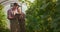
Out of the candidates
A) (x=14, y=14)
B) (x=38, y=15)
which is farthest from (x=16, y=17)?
(x=38, y=15)

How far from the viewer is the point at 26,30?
11.1ft

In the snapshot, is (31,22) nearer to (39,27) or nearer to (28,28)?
(28,28)

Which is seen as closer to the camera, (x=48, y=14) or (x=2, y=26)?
(x=48, y=14)

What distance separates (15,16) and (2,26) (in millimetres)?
787

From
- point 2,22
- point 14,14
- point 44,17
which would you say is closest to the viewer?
point 44,17

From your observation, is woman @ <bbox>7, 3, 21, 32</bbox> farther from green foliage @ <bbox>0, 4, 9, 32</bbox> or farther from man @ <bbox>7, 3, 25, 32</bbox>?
green foliage @ <bbox>0, 4, 9, 32</bbox>

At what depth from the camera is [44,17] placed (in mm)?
2775

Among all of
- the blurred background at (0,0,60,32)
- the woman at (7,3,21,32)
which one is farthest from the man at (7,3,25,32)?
the blurred background at (0,0,60,32)

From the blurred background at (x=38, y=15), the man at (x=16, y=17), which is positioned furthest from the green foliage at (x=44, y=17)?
the man at (x=16, y=17)

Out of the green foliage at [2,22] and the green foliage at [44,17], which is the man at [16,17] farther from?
the green foliage at [2,22]

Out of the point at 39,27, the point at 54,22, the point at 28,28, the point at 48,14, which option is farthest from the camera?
the point at 28,28

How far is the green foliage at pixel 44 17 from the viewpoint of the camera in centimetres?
254

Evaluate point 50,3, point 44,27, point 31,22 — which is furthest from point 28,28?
point 50,3

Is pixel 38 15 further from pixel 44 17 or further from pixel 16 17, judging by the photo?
pixel 44 17
